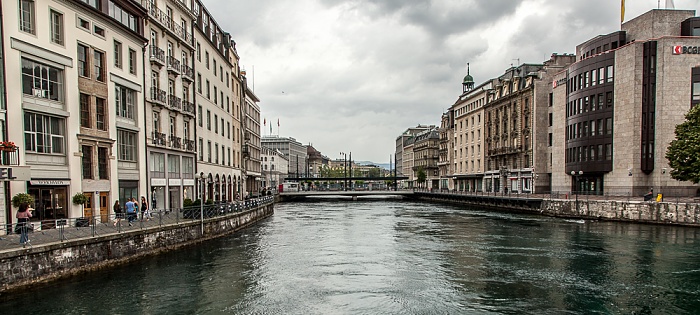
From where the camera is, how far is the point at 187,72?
4388cm

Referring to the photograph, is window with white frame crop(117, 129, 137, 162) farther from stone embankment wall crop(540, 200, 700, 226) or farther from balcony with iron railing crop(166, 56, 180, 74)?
stone embankment wall crop(540, 200, 700, 226)

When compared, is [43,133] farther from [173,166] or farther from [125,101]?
[173,166]

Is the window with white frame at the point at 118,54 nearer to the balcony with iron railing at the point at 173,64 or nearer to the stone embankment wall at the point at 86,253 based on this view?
the balcony with iron railing at the point at 173,64

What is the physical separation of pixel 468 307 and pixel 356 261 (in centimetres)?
953

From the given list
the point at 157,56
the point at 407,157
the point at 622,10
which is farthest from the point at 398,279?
the point at 407,157

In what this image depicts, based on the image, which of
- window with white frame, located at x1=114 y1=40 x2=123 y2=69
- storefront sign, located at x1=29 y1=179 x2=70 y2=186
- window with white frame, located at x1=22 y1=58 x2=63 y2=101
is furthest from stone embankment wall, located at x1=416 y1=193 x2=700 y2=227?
window with white frame, located at x1=22 y1=58 x2=63 y2=101

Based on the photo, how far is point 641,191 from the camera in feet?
168

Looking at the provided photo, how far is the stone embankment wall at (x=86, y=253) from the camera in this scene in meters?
17.1

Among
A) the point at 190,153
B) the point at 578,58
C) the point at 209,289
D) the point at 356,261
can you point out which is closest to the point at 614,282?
the point at 356,261

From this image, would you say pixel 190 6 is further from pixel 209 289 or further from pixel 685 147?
pixel 685 147

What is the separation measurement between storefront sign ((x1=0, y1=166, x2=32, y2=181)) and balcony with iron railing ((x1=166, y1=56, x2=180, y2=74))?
841 inches

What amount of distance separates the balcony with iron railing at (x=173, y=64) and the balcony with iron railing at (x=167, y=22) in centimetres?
238

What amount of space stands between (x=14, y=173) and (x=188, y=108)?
25071 millimetres

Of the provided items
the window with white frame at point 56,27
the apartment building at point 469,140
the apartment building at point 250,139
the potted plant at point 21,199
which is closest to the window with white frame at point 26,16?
the window with white frame at point 56,27
